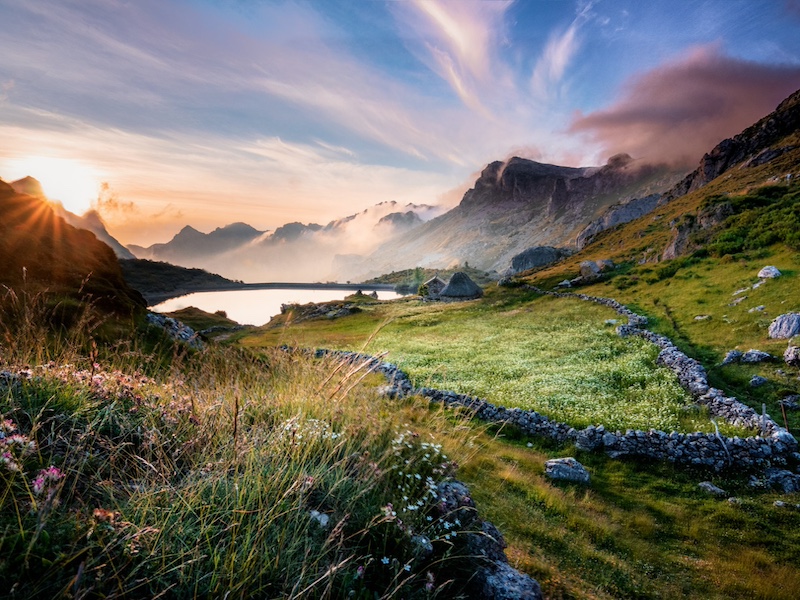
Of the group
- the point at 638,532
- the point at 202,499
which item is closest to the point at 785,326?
the point at 638,532

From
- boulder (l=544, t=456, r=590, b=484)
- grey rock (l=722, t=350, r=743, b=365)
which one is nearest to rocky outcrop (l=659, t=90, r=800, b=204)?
grey rock (l=722, t=350, r=743, b=365)

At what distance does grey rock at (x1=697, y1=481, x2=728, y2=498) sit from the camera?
1321 centimetres

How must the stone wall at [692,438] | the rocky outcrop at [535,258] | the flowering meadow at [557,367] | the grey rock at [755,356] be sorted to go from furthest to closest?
the rocky outcrop at [535,258] → the grey rock at [755,356] → the flowering meadow at [557,367] → the stone wall at [692,438]

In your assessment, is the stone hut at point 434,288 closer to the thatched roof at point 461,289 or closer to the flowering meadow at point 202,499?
the thatched roof at point 461,289

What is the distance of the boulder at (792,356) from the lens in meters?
20.6

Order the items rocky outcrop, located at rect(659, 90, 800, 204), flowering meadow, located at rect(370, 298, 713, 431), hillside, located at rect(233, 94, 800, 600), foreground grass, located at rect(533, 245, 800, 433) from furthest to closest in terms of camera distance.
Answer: rocky outcrop, located at rect(659, 90, 800, 204) → foreground grass, located at rect(533, 245, 800, 433) → flowering meadow, located at rect(370, 298, 713, 431) → hillside, located at rect(233, 94, 800, 600)

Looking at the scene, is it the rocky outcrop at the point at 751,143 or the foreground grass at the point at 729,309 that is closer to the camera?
the foreground grass at the point at 729,309

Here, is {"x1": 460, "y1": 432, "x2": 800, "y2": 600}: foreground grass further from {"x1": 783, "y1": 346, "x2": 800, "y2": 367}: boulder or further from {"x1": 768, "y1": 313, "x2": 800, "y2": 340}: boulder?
{"x1": 768, "y1": 313, "x2": 800, "y2": 340}: boulder

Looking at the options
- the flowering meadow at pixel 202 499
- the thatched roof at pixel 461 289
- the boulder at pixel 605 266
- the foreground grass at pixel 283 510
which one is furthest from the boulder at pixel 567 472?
the thatched roof at pixel 461 289

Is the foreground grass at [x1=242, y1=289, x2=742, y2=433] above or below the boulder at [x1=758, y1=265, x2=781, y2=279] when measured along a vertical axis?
below

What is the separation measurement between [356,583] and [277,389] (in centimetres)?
516

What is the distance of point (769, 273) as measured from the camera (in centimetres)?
3319

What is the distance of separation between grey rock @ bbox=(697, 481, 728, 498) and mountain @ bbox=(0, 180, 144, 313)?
28.8m

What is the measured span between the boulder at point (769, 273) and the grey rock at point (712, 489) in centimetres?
2939
